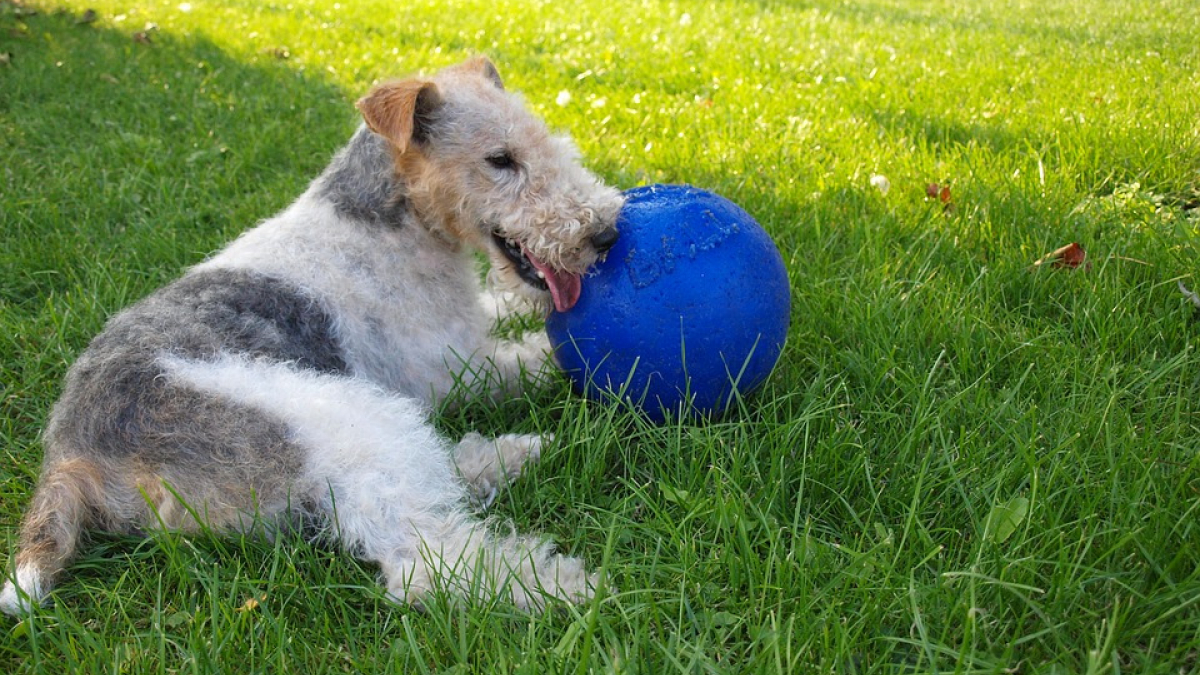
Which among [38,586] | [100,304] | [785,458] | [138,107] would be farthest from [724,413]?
[138,107]

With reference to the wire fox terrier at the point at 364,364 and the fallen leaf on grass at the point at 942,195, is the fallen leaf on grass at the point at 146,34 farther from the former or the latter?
the fallen leaf on grass at the point at 942,195

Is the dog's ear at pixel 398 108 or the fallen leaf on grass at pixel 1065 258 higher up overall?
the dog's ear at pixel 398 108

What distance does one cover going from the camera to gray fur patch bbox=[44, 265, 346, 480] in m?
2.68

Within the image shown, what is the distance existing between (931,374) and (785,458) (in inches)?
27.8

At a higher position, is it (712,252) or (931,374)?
(712,252)

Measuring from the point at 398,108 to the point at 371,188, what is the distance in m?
0.42

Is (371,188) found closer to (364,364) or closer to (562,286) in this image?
(364,364)

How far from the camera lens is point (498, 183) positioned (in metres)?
3.44

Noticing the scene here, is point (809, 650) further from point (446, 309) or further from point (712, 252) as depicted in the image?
point (446, 309)

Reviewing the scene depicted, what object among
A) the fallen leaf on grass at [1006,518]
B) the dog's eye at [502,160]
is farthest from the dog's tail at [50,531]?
the fallen leaf on grass at [1006,518]

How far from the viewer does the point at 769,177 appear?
536cm

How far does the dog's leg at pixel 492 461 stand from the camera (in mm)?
3143

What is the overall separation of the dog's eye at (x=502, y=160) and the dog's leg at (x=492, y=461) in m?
1.07

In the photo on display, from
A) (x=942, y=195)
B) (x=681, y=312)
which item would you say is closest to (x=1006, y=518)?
(x=681, y=312)
